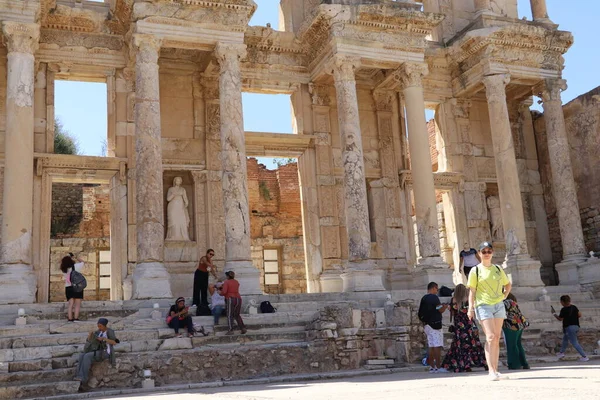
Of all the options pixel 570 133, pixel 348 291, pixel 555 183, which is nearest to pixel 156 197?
pixel 348 291

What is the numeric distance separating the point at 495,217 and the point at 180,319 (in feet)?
40.4

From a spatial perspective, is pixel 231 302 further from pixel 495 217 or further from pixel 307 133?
pixel 495 217

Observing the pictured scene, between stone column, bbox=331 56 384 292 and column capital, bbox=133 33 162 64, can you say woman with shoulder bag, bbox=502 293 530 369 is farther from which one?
column capital, bbox=133 33 162 64

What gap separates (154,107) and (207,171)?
2982mm

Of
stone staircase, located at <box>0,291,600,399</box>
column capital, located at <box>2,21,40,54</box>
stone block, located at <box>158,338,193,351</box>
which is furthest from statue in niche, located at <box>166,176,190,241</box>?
stone block, located at <box>158,338,193,351</box>

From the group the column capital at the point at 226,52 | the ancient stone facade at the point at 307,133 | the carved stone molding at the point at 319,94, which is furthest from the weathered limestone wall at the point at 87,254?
the column capital at the point at 226,52

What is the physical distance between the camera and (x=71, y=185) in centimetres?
2677

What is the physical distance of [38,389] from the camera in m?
9.13

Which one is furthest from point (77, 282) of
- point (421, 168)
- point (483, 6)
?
point (483, 6)

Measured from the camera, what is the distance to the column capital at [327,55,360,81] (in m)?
17.6

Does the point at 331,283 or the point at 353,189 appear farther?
the point at 331,283

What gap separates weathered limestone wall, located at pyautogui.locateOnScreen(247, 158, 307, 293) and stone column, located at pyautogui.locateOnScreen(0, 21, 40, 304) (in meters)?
12.2

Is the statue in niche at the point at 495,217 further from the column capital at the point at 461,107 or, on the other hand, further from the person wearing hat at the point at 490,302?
the person wearing hat at the point at 490,302

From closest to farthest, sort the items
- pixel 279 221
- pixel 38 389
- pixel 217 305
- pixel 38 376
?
pixel 38 389, pixel 38 376, pixel 217 305, pixel 279 221
